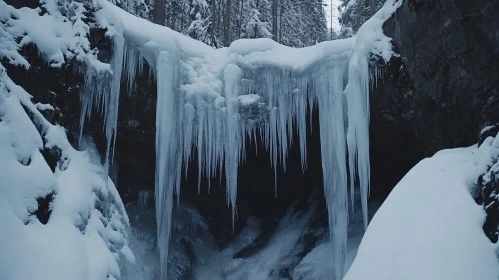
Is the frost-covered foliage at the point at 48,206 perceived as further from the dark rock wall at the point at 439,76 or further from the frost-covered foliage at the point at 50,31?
the dark rock wall at the point at 439,76

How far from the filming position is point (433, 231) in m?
3.17

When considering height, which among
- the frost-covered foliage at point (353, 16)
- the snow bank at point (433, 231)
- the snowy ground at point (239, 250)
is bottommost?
the snowy ground at point (239, 250)

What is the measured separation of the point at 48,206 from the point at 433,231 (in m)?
3.92

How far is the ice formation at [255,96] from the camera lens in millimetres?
6863

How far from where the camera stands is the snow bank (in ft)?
9.45

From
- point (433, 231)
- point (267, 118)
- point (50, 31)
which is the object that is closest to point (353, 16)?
point (267, 118)

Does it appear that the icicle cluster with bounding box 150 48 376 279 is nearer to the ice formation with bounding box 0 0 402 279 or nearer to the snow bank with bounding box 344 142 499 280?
the ice formation with bounding box 0 0 402 279

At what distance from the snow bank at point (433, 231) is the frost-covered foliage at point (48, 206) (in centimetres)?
285

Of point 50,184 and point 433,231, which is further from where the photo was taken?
point 50,184

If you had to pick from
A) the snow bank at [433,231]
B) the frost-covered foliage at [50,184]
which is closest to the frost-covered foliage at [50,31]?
the frost-covered foliage at [50,184]

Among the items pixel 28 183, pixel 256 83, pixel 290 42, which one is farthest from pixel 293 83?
pixel 290 42

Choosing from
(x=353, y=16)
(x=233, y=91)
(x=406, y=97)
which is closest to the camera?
(x=406, y=97)

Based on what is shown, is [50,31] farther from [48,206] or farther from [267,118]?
[267,118]

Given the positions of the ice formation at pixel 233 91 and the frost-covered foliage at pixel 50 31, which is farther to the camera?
the ice formation at pixel 233 91
